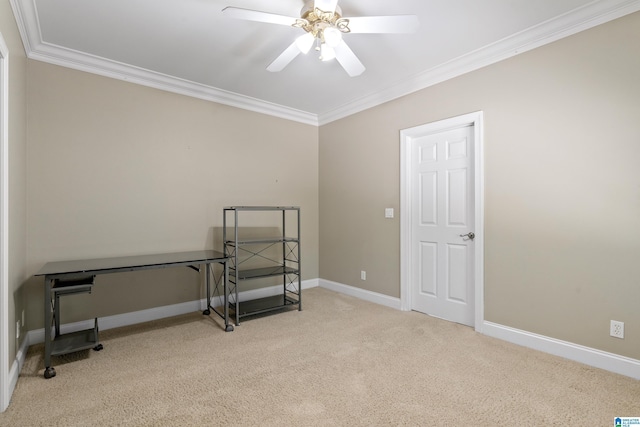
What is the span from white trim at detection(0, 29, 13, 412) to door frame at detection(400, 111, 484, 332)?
329cm

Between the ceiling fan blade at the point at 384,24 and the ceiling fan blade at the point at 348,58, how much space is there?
8.4 inches

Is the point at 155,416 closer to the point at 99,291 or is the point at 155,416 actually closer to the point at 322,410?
the point at 322,410

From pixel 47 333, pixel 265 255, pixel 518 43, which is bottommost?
pixel 47 333

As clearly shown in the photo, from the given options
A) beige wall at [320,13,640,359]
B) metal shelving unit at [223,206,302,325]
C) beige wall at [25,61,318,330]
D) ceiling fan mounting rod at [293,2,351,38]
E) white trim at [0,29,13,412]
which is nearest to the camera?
white trim at [0,29,13,412]

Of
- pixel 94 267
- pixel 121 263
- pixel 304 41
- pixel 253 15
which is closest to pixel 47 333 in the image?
pixel 94 267

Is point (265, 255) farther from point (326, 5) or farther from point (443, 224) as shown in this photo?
point (326, 5)

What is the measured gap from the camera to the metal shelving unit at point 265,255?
11.7 ft

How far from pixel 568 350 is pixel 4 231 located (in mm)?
3890

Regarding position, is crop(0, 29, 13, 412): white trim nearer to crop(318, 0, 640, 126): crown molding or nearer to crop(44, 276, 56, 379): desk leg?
crop(44, 276, 56, 379): desk leg

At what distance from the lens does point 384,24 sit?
2.00 metres

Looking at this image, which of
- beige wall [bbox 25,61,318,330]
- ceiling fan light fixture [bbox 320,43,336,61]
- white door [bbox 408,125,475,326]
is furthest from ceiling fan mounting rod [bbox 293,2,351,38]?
beige wall [bbox 25,61,318,330]

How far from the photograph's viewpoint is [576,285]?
239cm

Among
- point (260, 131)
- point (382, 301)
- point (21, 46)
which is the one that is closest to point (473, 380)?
point (382, 301)

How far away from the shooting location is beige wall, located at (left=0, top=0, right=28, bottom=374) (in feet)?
6.52
